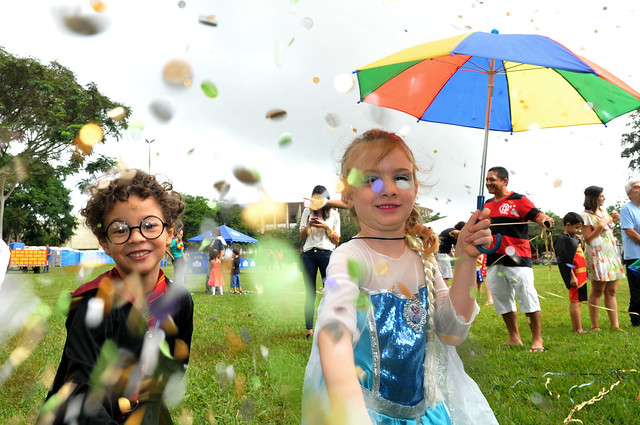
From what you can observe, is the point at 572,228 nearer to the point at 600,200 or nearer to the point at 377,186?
the point at 600,200

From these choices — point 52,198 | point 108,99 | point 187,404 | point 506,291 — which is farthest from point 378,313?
point 52,198

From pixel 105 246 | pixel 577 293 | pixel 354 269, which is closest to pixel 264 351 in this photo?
pixel 105 246

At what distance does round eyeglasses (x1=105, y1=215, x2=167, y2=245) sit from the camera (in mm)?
2088

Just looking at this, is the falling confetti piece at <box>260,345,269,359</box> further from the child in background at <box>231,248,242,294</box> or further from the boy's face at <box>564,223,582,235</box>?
the child in background at <box>231,248,242,294</box>

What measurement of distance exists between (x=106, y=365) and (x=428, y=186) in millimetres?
1460

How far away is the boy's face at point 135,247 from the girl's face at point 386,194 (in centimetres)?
91

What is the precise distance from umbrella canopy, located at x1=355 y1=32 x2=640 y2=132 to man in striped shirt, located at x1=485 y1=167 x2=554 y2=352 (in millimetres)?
1722

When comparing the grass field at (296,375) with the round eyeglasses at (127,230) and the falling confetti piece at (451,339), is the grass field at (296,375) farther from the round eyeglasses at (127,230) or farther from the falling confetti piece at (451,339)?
the falling confetti piece at (451,339)


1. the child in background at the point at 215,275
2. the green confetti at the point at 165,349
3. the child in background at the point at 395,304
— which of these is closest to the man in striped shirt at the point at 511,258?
the child in background at the point at 395,304

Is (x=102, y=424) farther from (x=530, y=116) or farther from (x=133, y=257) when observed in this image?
(x=530, y=116)

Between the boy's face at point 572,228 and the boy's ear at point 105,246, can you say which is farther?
the boy's face at point 572,228

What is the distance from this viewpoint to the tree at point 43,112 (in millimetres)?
18484

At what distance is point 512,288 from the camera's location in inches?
202

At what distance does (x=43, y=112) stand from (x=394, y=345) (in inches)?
818
